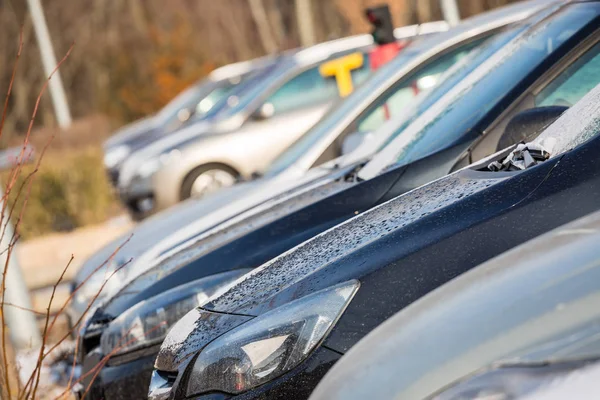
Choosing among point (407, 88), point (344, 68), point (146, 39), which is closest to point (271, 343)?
point (407, 88)

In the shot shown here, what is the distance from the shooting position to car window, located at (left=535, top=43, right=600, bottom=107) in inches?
167

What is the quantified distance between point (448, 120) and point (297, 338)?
183cm

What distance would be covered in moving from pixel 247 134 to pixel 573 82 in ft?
24.6

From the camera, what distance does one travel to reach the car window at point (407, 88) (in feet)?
20.9

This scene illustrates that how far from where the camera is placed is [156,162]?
12.1m

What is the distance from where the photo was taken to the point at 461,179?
131 inches

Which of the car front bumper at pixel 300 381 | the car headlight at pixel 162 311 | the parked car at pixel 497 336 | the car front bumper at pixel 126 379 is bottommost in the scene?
the car front bumper at pixel 126 379

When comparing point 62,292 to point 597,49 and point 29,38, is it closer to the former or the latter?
point 597,49

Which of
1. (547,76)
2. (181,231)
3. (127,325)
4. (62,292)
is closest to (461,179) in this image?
(547,76)

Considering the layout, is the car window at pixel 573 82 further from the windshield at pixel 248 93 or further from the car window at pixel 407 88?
the windshield at pixel 248 93

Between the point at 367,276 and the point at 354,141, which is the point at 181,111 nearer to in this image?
the point at 354,141

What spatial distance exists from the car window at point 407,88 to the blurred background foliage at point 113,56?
7.67ft

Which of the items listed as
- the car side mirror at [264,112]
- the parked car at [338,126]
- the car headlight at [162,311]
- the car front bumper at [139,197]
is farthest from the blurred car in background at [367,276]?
the car front bumper at [139,197]

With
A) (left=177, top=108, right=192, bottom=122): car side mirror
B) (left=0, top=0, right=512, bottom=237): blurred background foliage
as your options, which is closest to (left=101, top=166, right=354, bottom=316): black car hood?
(left=0, top=0, right=512, bottom=237): blurred background foliage
